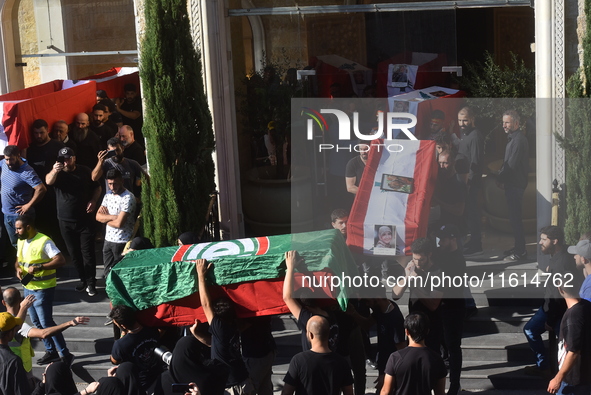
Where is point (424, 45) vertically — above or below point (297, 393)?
above

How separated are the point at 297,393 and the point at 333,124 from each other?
A: 500cm

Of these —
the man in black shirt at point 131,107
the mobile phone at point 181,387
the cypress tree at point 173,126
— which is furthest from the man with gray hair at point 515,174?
the man in black shirt at point 131,107

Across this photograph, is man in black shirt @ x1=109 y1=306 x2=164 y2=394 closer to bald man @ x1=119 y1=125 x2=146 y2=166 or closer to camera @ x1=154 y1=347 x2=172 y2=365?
camera @ x1=154 y1=347 x2=172 y2=365

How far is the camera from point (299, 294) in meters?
6.72

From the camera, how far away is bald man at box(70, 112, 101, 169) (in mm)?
10836

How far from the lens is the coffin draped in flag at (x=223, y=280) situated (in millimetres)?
6789

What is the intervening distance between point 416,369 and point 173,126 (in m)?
4.06

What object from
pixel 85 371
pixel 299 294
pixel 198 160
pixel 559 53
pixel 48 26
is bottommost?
pixel 85 371

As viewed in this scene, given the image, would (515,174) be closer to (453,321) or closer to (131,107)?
(453,321)

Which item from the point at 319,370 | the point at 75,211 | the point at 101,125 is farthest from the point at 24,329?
the point at 101,125

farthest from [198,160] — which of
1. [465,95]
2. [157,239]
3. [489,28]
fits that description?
[489,28]

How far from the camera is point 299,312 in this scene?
21.6 feet

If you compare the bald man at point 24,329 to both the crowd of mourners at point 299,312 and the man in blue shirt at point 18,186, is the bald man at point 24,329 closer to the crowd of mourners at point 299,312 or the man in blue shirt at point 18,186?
the crowd of mourners at point 299,312

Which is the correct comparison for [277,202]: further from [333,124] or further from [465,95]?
[465,95]
